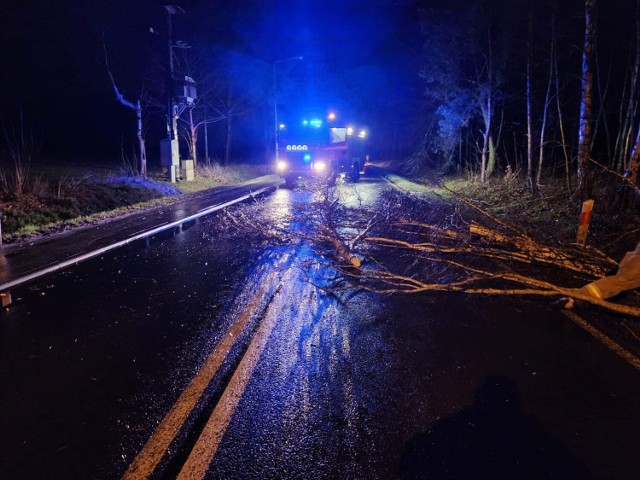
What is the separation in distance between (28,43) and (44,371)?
2651 cm

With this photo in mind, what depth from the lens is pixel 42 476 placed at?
2502 millimetres

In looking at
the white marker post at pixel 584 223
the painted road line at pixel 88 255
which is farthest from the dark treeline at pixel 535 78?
the painted road line at pixel 88 255

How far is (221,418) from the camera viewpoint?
3.04 m

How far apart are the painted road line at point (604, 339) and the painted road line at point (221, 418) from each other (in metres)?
3.42

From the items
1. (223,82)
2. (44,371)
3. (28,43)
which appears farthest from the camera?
(223,82)

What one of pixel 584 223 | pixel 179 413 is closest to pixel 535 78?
pixel 584 223

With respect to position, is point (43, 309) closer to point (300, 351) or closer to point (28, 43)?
point (300, 351)

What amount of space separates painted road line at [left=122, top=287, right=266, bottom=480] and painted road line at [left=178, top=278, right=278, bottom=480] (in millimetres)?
194

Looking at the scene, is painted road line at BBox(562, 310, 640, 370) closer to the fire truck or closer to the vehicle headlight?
the fire truck

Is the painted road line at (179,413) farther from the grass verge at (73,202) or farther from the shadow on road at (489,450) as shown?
the grass verge at (73,202)

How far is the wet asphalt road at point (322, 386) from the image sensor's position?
104 inches

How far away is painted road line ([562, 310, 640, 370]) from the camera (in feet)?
12.8

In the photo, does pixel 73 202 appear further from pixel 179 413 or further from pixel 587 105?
pixel 587 105

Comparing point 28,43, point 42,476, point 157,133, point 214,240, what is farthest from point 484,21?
point 157,133
